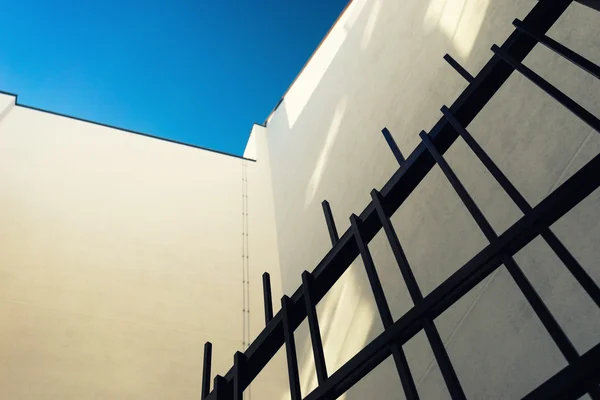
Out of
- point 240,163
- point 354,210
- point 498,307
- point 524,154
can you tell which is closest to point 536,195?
point 524,154

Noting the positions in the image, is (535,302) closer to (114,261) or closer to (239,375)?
(239,375)

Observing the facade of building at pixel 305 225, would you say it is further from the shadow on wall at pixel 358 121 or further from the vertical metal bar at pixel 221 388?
the vertical metal bar at pixel 221 388

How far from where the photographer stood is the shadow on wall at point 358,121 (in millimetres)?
2418

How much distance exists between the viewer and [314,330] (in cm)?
92

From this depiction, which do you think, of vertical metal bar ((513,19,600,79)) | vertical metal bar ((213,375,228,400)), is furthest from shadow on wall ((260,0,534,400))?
vertical metal bar ((513,19,600,79))

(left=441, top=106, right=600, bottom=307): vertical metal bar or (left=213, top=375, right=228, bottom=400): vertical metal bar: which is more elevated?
(left=213, top=375, right=228, bottom=400): vertical metal bar

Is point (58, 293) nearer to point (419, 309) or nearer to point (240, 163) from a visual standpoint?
point (240, 163)

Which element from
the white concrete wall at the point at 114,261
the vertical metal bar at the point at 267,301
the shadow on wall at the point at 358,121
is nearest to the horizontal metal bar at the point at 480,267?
the vertical metal bar at the point at 267,301

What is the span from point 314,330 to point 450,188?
4.38ft

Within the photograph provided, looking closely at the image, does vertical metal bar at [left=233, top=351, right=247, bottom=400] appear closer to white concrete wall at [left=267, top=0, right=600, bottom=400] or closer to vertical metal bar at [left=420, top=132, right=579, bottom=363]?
vertical metal bar at [left=420, top=132, right=579, bottom=363]

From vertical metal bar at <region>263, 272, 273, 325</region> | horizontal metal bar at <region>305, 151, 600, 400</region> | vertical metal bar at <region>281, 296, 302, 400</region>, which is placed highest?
vertical metal bar at <region>263, 272, 273, 325</region>

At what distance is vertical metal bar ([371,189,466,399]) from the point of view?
63cm

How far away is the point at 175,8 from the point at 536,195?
482 centimetres

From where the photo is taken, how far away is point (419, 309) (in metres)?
0.74
